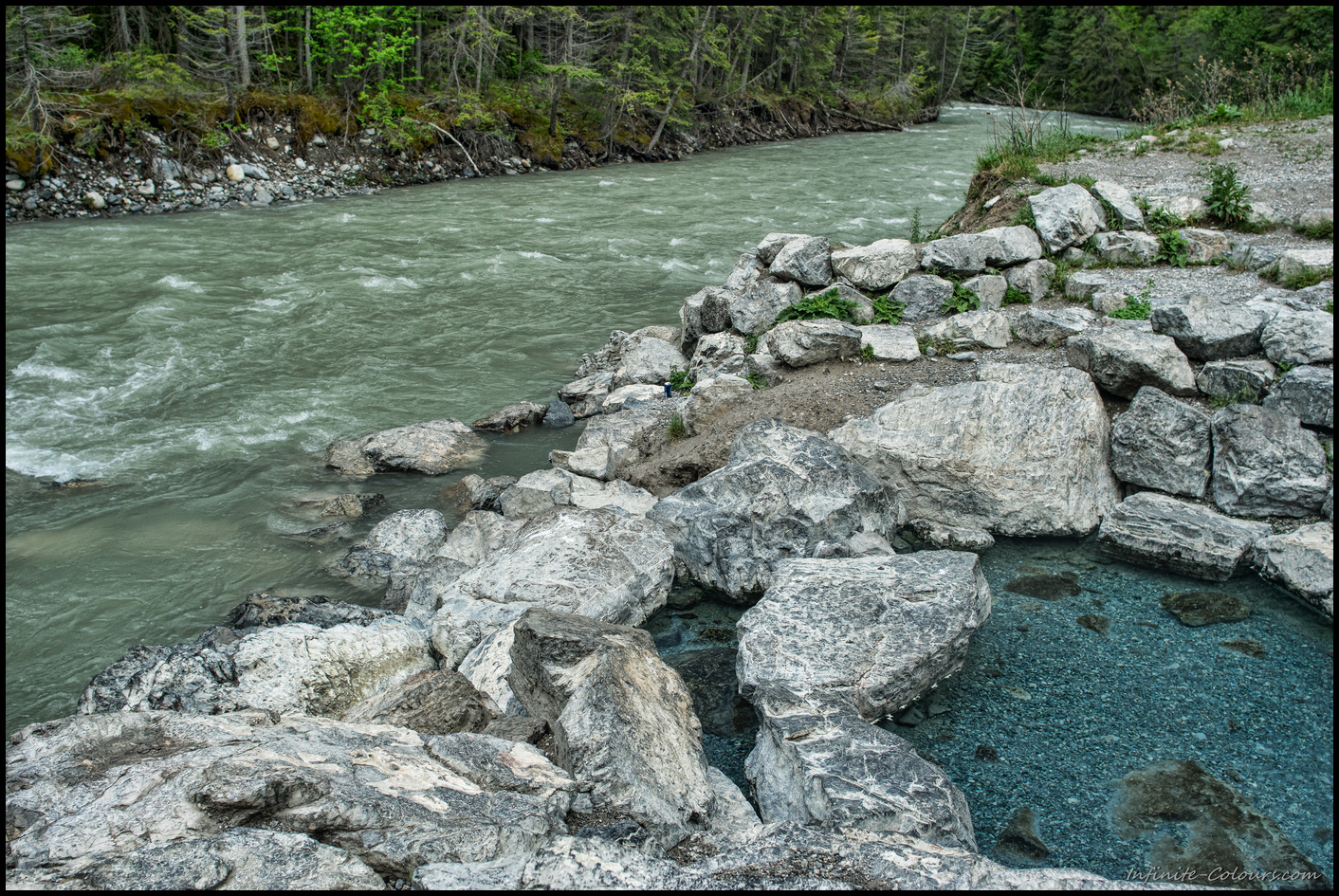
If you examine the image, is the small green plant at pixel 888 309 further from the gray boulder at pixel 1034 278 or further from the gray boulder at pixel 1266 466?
the gray boulder at pixel 1266 466

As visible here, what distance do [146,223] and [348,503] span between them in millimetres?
13949

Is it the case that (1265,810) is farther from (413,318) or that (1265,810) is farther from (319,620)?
(413,318)

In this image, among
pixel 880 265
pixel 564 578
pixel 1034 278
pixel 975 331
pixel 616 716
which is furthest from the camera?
pixel 880 265

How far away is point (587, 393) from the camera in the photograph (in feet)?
31.9

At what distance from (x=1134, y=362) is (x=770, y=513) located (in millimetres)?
3282

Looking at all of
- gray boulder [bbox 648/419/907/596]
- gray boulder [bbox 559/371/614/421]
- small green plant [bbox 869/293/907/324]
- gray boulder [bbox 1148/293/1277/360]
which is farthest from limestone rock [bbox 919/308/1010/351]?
gray boulder [bbox 559/371/614/421]

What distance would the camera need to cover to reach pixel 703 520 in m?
5.73

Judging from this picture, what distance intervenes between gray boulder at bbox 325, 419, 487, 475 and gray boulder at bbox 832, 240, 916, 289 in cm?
470

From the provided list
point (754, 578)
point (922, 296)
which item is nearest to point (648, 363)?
point (922, 296)

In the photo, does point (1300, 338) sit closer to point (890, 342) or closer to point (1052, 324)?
point (1052, 324)

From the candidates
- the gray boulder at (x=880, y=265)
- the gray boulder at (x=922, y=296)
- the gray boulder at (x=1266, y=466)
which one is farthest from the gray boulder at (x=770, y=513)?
the gray boulder at (x=880, y=265)

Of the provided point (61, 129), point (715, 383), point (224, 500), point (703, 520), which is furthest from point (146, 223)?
point (703, 520)

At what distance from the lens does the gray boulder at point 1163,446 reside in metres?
5.84

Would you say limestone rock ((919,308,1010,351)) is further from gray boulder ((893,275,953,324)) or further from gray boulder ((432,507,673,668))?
gray boulder ((432,507,673,668))
